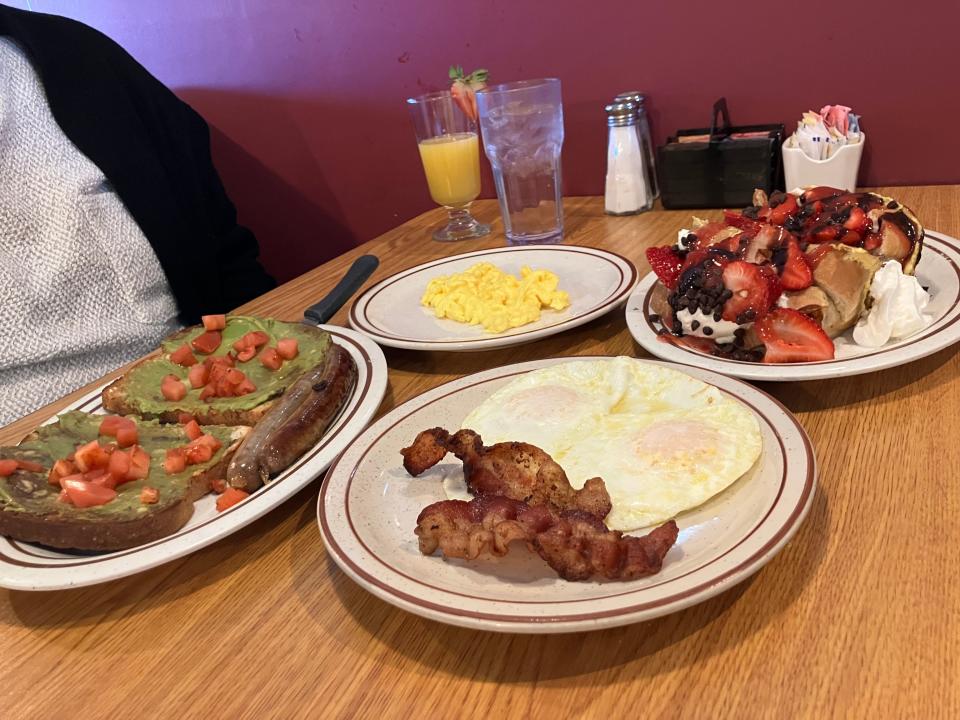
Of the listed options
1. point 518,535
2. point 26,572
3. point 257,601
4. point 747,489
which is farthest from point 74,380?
point 747,489

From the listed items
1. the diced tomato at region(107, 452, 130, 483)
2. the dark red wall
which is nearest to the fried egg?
the diced tomato at region(107, 452, 130, 483)

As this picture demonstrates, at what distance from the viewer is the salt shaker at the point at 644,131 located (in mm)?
2515

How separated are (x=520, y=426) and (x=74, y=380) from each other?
1.85m

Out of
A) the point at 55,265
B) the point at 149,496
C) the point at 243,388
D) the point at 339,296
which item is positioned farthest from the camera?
the point at 55,265

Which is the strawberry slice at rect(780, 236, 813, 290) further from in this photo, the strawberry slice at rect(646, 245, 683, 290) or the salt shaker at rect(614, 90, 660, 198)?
the salt shaker at rect(614, 90, 660, 198)

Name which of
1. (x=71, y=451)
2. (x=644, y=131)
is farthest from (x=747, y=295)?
(x=644, y=131)

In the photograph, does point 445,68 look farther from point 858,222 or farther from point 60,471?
point 60,471

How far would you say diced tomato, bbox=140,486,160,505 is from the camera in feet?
3.84

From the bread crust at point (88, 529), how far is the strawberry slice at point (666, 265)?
1.03 metres

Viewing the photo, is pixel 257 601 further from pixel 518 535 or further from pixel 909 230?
pixel 909 230

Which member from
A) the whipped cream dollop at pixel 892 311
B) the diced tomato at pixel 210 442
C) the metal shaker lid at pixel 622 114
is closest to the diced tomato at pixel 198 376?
the diced tomato at pixel 210 442

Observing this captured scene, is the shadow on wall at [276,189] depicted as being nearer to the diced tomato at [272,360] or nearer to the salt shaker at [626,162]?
the salt shaker at [626,162]

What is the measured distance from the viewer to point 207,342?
5.69 ft

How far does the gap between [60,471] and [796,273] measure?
1389mm
